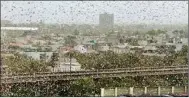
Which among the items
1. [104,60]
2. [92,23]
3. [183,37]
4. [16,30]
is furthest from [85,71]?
[183,37]

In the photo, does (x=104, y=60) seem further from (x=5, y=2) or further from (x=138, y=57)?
(x=5, y=2)

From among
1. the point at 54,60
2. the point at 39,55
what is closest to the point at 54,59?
the point at 54,60

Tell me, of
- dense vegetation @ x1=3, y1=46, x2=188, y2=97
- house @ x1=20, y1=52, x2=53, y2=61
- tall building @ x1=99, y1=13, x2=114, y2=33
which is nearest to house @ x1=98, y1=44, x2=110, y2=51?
dense vegetation @ x1=3, y1=46, x2=188, y2=97

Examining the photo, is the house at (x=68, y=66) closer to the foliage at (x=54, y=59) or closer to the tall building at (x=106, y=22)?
the foliage at (x=54, y=59)

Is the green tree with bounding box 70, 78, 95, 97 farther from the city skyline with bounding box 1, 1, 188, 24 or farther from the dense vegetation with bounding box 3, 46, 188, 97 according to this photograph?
the city skyline with bounding box 1, 1, 188, 24

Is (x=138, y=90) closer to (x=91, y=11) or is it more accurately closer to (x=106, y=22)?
(x=106, y=22)

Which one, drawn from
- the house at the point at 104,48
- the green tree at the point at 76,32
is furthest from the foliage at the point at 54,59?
the house at the point at 104,48

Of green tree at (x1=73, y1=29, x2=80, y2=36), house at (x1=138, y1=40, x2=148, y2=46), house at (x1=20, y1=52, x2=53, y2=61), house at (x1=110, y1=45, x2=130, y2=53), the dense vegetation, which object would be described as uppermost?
green tree at (x1=73, y1=29, x2=80, y2=36)
